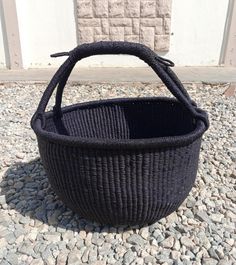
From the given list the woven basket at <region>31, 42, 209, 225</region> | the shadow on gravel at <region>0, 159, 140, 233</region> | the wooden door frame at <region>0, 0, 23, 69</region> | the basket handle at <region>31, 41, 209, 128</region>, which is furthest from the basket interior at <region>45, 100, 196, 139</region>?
the wooden door frame at <region>0, 0, 23, 69</region>

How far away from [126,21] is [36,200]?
350 cm

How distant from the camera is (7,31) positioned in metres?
5.04

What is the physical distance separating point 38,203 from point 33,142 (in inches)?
37.4

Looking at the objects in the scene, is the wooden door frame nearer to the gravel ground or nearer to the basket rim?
the gravel ground

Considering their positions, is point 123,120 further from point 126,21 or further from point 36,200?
point 126,21

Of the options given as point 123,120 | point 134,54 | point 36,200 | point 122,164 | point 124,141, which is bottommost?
point 36,200

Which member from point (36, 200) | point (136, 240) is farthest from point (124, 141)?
point (36, 200)

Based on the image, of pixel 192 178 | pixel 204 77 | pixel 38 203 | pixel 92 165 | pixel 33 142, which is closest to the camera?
pixel 92 165

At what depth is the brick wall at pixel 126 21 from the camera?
16.3ft

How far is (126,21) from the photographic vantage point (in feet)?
16.6

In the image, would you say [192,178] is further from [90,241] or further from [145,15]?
[145,15]

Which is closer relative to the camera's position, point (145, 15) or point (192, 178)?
point (192, 178)

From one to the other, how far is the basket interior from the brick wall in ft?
10.2

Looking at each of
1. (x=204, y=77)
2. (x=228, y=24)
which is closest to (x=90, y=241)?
(x=204, y=77)
